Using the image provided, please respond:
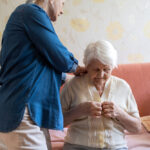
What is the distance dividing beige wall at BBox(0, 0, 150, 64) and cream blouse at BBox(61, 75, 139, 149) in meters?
0.89

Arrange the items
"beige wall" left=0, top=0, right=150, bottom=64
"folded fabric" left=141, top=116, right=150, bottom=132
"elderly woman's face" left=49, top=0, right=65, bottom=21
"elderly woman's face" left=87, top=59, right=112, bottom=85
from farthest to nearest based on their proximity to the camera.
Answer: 1. "beige wall" left=0, top=0, right=150, bottom=64
2. "folded fabric" left=141, top=116, right=150, bottom=132
3. "elderly woman's face" left=87, top=59, right=112, bottom=85
4. "elderly woman's face" left=49, top=0, right=65, bottom=21

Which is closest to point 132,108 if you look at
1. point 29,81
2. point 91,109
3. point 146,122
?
point 91,109

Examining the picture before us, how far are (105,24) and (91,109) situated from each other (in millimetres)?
1273

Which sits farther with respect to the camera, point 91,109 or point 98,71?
point 98,71

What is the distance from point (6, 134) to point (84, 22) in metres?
1.54

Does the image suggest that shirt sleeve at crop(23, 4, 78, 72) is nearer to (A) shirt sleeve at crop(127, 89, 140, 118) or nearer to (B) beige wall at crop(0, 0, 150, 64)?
(A) shirt sleeve at crop(127, 89, 140, 118)

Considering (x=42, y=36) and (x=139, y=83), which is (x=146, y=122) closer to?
(x=139, y=83)

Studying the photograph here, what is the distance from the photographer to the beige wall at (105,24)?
2.17m

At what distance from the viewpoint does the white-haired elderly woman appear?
4.24ft

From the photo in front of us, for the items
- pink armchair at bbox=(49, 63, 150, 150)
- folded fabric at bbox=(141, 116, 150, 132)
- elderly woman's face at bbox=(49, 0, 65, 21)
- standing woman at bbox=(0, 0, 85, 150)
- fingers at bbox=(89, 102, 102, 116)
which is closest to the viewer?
standing woman at bbox=(0, 0, 85, 150)

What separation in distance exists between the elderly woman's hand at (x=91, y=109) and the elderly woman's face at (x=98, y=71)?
0.20 metres

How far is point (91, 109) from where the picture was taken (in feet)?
4.10

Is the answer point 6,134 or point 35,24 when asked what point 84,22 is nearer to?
point 35,24

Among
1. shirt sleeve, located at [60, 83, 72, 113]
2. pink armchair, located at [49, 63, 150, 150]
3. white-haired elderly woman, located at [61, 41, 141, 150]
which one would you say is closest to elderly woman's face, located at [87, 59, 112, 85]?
white-haired elderly woman, located at [61, 41, 141, 150]
